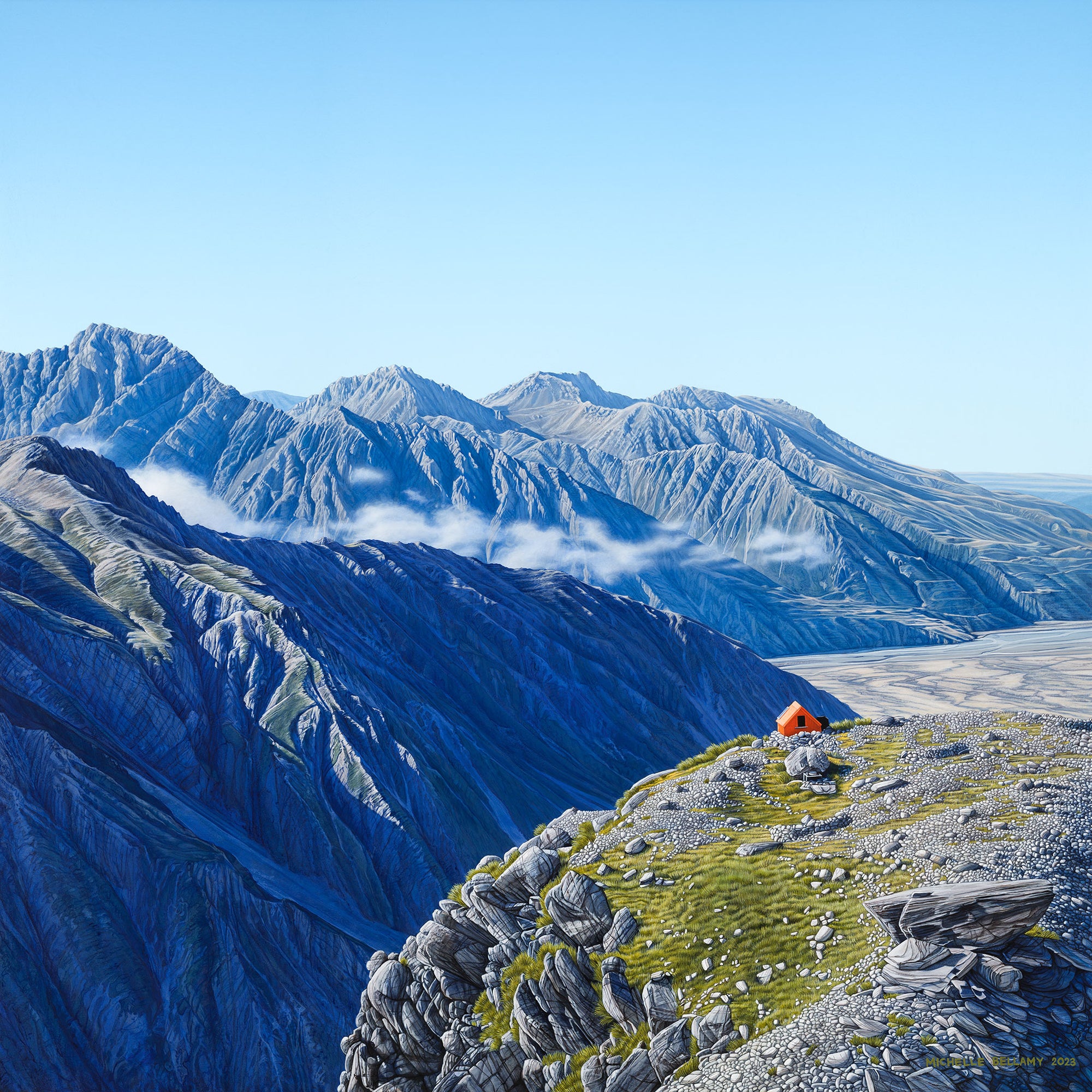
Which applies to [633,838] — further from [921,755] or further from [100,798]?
[100,798]

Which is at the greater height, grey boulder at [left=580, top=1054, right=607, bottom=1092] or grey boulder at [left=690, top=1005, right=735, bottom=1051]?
grey boulder at [left=690, top=1005, right=735, bottom=1051]

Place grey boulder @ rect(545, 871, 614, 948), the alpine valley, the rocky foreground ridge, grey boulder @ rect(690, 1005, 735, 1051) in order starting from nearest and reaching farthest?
1. the rocky foreground ridge
2. grey boulder @ rect(690, 1005, 735, 1051)
3. the alpine valley
4. grey boulder @ rect(545, 871, 614, 948)

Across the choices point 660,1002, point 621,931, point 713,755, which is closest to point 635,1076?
point 660,1002

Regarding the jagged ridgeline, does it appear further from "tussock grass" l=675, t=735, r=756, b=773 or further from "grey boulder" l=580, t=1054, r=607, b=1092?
"grey boulder" l=580, t=1054, r=607, b=1092

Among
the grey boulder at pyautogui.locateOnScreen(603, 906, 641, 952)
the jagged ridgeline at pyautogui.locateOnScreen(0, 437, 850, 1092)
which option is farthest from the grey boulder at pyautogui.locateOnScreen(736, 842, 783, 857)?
the jagged ridgeline at pyautogui.locateOnScreen(0, 437, 850, 1092)

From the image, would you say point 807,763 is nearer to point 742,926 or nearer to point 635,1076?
point 742,926

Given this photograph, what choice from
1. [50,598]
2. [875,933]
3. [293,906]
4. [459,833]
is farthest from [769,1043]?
[50,598]

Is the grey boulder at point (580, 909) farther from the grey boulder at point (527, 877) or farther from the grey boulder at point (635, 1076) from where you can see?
the grey boulder at point (635, 1076)
